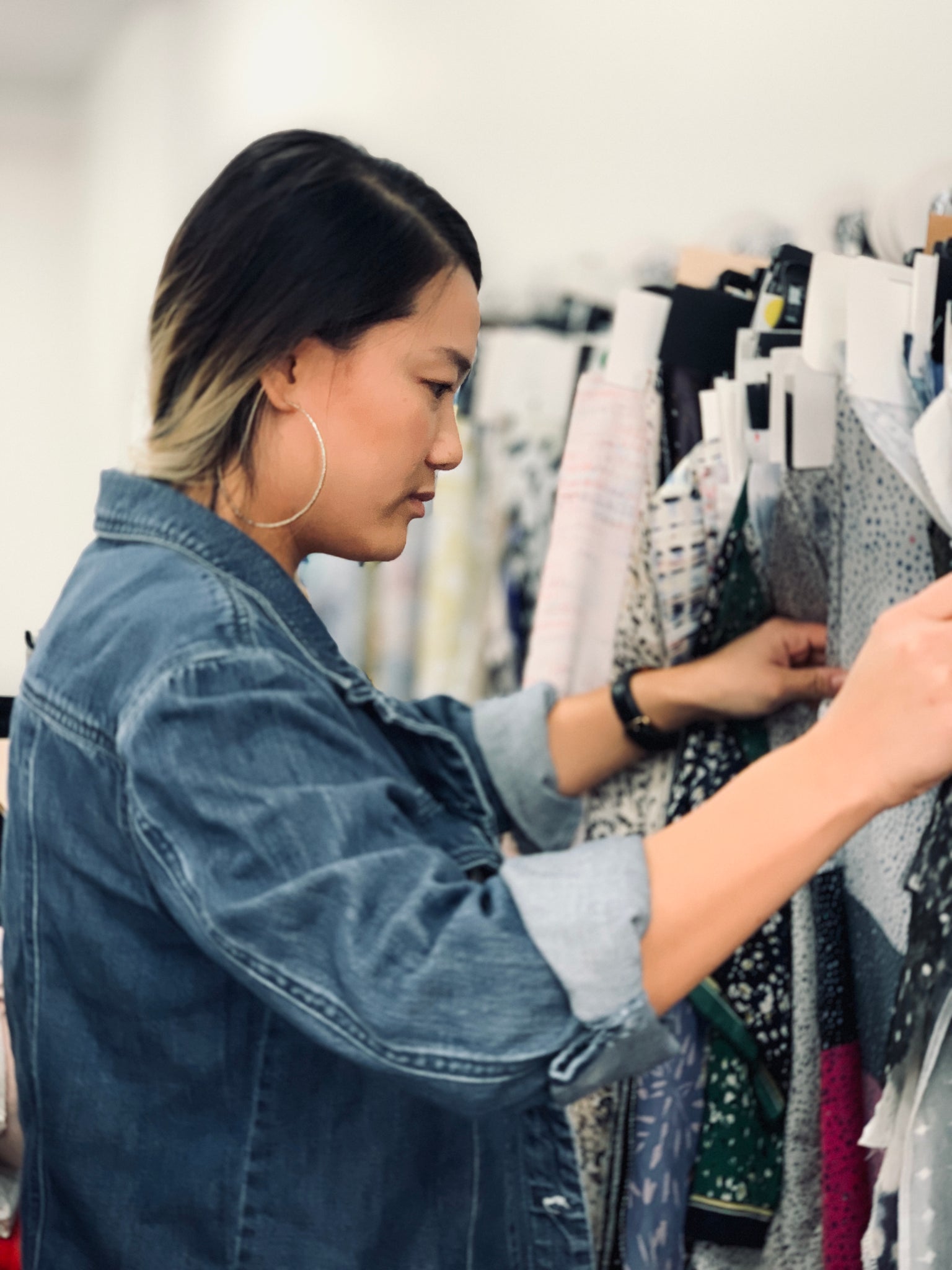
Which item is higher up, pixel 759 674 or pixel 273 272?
pixel 273 272

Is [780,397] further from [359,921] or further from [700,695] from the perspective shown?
[359,921]

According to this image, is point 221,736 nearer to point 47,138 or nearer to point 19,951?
point 19,951

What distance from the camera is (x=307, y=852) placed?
0.55 m

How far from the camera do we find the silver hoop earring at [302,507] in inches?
28.5

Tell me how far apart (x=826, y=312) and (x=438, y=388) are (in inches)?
10.7

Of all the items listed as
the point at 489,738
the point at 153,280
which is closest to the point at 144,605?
the point at 489,738

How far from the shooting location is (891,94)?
3.97ft

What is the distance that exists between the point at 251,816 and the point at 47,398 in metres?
2.44

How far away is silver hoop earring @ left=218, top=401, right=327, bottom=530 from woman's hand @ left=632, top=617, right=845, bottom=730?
41cm

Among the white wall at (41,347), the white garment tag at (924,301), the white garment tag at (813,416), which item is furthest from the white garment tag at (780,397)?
the white wall at (41,347)

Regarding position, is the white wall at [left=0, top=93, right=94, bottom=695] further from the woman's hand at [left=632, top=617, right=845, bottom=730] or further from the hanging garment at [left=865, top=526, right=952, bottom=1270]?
the hanging garment at [left=865, top=526, right=952, bottom=1270]

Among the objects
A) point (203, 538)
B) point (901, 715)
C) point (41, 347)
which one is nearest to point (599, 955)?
point (901, 715)

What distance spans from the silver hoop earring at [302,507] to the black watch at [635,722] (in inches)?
16.3

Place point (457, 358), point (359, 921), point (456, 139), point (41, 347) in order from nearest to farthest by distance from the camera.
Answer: point (359, 921)
point (457, 358)
point (456, 139)
point (41, 347)
